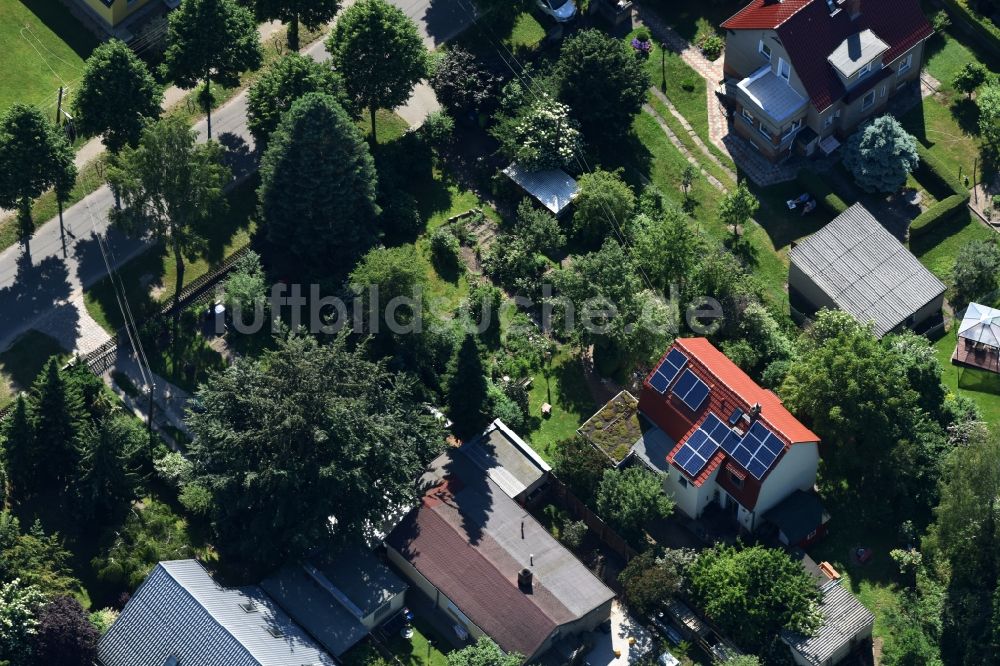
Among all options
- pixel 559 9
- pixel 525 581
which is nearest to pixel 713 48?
pixel 559 9

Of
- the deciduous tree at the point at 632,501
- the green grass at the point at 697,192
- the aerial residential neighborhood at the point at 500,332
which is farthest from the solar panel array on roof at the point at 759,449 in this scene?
the green grass at the point at 697,192

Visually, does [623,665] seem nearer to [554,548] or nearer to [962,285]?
[554,548]

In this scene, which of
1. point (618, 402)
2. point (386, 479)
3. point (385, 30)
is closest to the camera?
point (386, 479)

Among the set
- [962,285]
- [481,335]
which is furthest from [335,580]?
[962,285]

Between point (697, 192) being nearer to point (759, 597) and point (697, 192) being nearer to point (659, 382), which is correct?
point (659, 382)

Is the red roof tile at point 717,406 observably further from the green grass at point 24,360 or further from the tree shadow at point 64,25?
the tree shadow at point 64,25

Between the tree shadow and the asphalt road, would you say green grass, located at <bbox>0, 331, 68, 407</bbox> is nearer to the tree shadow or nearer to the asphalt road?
the asphalt road

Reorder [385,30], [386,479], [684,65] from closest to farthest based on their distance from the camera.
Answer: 1. [386,479]
2. [385,30]
3. [684,65]
